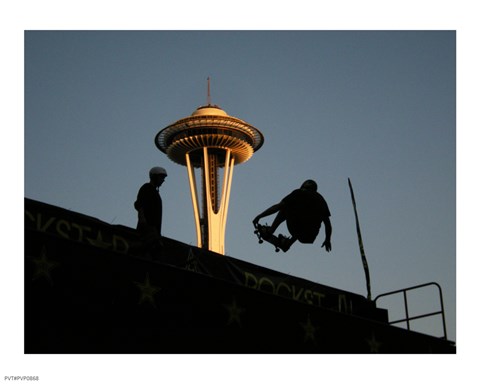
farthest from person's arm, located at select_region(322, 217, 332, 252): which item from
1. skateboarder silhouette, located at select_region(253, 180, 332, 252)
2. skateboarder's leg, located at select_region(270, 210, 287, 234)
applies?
skateboarder's leg, located at select_region(270, 210, 287, 234)

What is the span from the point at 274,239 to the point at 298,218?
66 centimetres

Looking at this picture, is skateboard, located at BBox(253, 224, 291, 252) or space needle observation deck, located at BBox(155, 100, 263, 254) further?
space needle observation deck, located at BBox(155, 100, 263, 254)

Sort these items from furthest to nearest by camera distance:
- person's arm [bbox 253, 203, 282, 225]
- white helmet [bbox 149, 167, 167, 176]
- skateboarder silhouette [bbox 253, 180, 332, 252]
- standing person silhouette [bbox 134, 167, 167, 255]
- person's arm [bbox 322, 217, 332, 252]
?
person's arm [bbox 322, 217, 332, 252] < skateboarder silhouette [bbox 253, 180, 332, 252] < person's arm [bbox 253, 203, 282, 225] < white helmet [bbox 149, 167, 167, 176] < standing person silhouette [bbox 134, 167, 167, 255]

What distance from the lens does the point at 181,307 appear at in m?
12.1

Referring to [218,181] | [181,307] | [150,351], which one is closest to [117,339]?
[150,351]

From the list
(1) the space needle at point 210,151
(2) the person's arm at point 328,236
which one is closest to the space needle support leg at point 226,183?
(1) the space needle at point 210,151

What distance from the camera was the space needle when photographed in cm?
12488

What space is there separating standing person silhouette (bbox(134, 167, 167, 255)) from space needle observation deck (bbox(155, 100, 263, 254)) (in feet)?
361

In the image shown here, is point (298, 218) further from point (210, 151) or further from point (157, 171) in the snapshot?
point (210, 151)

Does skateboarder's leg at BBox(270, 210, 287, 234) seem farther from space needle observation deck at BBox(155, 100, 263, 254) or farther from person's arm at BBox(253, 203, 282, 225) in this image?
space needle observation deck at BBox(155, 100, 263, 254)

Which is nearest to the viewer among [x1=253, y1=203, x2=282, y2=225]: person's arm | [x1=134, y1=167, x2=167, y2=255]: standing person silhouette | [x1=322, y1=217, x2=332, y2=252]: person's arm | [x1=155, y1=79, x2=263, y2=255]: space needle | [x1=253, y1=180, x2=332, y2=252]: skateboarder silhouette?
[x1=134, y1=167, x2=167, y2=255]: standing person silhouette

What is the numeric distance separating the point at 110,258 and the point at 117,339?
1216mm

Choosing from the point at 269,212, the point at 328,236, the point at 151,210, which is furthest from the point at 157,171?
the point at 328,236
